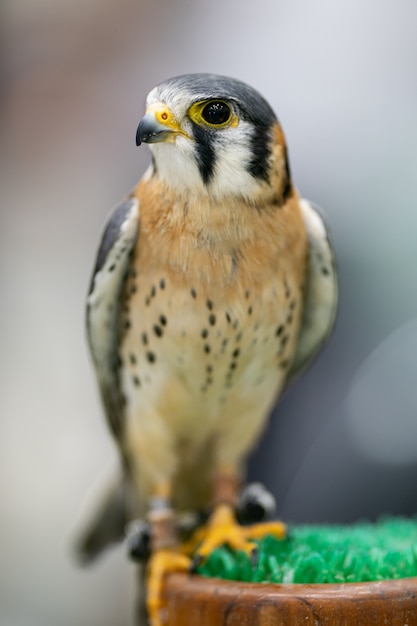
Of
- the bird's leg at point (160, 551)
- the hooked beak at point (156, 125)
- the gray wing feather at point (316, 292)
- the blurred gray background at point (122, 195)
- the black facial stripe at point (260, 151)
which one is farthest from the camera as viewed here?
the blurred gray background at point (122, 195)

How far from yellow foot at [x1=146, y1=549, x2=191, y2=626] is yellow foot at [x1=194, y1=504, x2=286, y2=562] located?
37 mm

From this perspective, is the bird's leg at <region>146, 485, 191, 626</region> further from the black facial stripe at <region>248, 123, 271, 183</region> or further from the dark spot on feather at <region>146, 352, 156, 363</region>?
the black facial stripe at <region>248, 123, 271, 183</region>

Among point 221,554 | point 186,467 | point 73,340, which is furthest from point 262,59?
point 73,340

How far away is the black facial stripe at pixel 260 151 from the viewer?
1.19m

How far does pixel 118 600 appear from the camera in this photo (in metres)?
3.05

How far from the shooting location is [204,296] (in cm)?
127

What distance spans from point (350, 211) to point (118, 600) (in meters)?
1.80

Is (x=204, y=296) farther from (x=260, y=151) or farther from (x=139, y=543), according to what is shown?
(x=139, y=543)

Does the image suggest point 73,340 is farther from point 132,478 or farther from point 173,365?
point 173,365

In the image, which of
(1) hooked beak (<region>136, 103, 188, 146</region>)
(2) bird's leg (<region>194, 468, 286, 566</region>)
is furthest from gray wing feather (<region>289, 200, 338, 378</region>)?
(1) hooked beak (<region>136, 103, 188, 146</region>)

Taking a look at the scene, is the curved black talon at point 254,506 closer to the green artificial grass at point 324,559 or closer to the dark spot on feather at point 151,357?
the green artificial grass at point 324,559

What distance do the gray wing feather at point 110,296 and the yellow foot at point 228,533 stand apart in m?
0.29

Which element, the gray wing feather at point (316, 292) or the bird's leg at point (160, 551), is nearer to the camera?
the bird's leg at point (160, 551)

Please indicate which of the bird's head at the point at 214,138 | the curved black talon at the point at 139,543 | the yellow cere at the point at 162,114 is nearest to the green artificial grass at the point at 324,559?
the curved black talon at the point at 139,543
